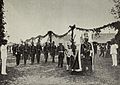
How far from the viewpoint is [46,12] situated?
14.9ft

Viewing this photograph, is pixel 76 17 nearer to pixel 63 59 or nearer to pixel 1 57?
pixel 63 59

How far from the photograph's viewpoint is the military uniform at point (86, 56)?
171 inches

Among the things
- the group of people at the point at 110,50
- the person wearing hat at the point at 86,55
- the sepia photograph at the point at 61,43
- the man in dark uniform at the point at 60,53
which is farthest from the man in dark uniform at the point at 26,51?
the group of people at the point at 110,50

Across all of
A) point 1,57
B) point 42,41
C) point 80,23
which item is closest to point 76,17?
point 80,23

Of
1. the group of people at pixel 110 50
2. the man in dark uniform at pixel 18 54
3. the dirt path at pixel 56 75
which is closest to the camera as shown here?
the dirt path at pixel 56 75

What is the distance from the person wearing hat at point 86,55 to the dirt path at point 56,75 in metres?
0.12

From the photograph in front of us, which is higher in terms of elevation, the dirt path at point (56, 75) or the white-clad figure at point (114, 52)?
the white-clad figure at point (114, 52)

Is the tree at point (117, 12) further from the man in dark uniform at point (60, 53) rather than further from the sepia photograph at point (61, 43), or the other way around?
the man in dark uniform at point (60, 53)

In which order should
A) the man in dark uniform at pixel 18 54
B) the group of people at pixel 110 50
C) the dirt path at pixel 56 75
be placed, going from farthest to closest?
the man in dark uniform at pixel 18 54 < the group of people at pixel 110 50 < the dirt path at pixel 56 75

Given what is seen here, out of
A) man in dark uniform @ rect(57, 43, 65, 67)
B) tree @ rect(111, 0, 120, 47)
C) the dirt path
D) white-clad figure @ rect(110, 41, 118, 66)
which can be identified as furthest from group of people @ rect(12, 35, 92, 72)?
tree @ rect(111, 0, 120, 47)

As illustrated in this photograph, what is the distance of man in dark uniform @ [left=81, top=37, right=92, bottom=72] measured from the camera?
433 cm

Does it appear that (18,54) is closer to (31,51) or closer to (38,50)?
(31,51)

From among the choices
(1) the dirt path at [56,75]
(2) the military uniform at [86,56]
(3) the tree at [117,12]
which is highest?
(3) the tree at [117,12]

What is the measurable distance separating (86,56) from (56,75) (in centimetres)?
63
